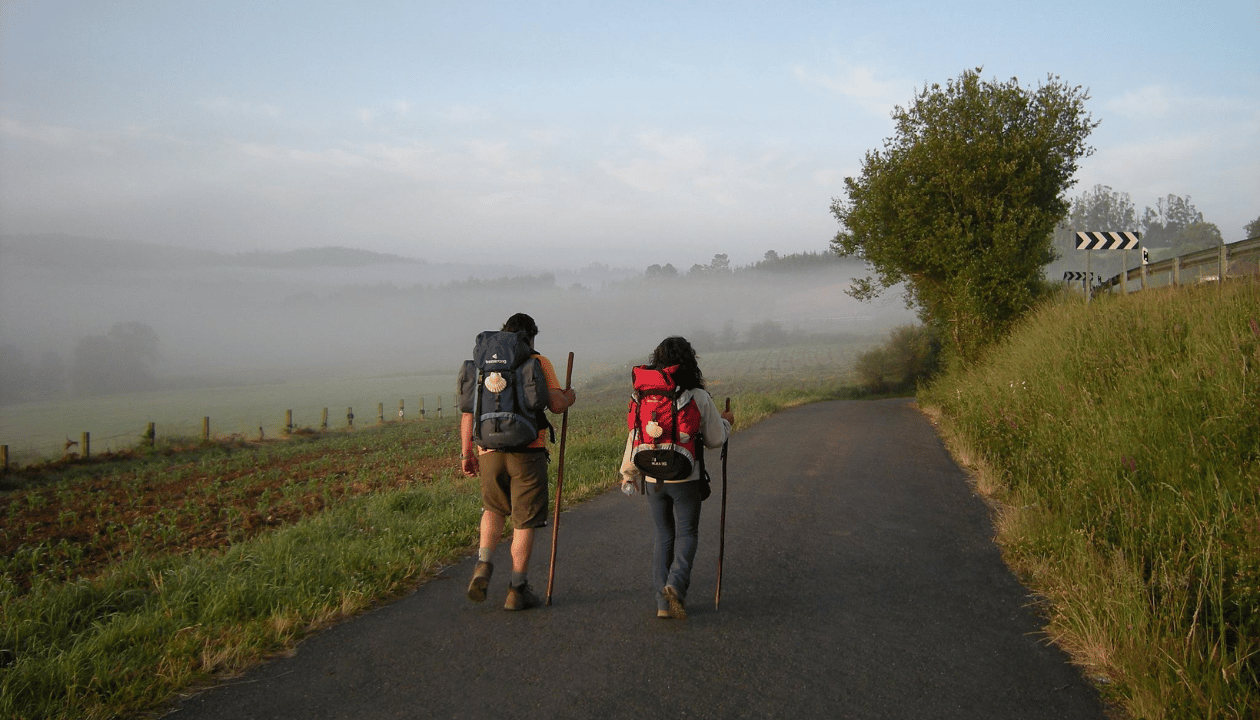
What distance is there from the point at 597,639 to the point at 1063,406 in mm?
7241

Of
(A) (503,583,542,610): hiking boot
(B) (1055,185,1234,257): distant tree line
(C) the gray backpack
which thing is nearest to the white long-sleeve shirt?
(C) the gray backpack

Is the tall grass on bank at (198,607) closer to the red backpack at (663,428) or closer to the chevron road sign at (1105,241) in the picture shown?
the red backpack at (663,428)

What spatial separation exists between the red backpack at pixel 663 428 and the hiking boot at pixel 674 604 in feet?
2.60

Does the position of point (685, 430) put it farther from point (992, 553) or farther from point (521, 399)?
point (992, 553)

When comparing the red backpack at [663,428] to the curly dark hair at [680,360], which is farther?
the curly dark hair at [680,360]

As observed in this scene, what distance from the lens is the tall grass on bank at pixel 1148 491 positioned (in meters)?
4.12

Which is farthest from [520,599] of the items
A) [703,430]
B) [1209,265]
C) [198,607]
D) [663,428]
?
[1209,265]

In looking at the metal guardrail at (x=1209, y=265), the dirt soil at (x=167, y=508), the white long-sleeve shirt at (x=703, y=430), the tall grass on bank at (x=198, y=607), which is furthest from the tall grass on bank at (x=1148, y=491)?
the dirt soil at (x=167, y=508)

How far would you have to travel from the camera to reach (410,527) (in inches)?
317

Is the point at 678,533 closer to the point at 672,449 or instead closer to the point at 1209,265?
the point at 672,449

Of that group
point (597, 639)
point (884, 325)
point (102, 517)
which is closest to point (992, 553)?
point (597, 639)

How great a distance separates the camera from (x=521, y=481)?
562 centimetres

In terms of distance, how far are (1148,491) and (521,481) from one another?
5271 mm

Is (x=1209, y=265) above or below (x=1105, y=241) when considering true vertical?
below
